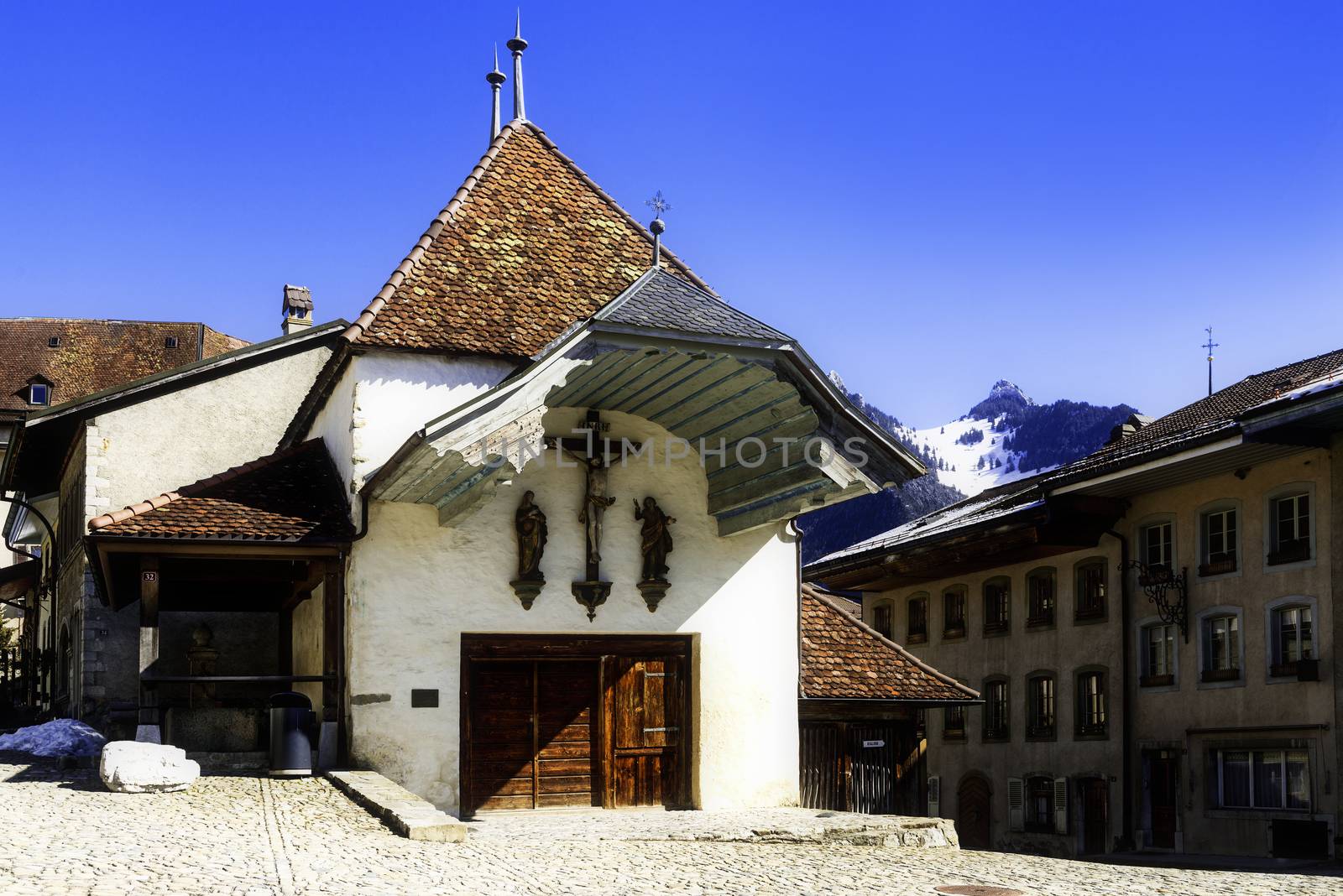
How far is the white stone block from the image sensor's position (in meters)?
15.3

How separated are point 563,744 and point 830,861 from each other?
5.75 m

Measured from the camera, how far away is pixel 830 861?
13.6m

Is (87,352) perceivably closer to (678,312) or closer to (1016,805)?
(1016,805)

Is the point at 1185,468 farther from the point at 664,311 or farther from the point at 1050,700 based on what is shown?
the point at 664,311

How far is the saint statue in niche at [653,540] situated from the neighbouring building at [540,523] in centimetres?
3

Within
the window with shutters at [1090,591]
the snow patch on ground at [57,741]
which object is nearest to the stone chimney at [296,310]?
the snow patch on ground at [57,741]

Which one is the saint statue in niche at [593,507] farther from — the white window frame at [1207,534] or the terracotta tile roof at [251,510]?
the white window frame at [1207,534]

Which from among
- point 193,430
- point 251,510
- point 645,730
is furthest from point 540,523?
point 193,430

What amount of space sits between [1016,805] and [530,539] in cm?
2222

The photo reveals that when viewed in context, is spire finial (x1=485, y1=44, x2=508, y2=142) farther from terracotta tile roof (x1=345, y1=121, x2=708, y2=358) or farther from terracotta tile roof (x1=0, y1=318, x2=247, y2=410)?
terracotta tile roof (x1=0, y1=318, x2=247, y2=410)

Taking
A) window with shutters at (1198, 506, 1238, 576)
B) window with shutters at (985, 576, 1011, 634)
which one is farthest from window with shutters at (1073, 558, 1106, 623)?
window with shutters at (1198, 506, 1238, 576)

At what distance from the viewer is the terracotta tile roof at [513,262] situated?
1855 cm

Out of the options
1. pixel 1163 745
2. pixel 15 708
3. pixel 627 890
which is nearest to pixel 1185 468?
pixel 1163 745
